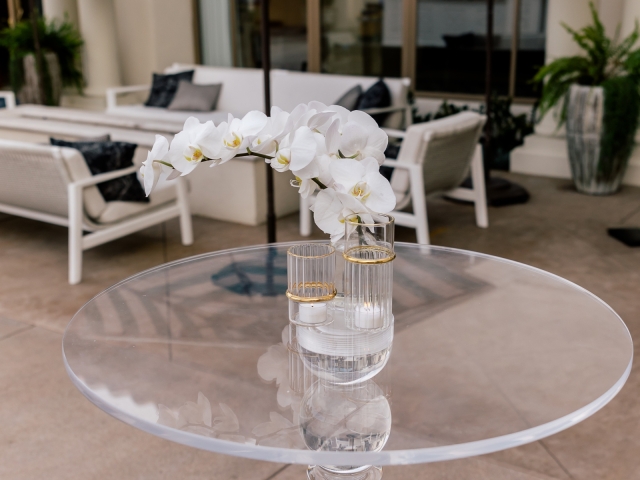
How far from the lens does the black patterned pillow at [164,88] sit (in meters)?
6.88

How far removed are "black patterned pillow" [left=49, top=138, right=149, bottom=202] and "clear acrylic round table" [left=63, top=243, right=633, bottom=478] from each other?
179cm

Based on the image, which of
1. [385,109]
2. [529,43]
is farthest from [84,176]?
[529,43]

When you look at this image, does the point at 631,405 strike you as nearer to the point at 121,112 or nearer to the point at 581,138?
the point at 581,138

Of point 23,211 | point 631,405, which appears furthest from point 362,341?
point 23,211

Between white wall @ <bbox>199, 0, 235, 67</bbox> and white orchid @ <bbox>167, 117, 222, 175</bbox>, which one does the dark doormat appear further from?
white wall @ <bbox>199, 0, 235, 67</bbox>

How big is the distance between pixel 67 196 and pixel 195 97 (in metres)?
3.19

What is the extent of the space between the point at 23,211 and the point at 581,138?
3.67 m

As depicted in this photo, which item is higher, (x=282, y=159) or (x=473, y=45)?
(x=473, y=45)

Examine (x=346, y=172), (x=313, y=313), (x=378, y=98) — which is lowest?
(x=313, y=313)

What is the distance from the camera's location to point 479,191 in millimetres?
4609

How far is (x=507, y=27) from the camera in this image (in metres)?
6.70

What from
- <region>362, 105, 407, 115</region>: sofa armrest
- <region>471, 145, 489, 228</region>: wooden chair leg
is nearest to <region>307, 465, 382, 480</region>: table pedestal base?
<region>471, 145, 489, 228</region>: wooden chair leg

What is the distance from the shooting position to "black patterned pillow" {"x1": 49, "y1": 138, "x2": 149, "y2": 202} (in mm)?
3760

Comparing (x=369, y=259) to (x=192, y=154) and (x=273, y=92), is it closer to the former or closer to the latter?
(x=192, y=154)
